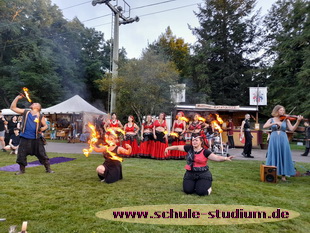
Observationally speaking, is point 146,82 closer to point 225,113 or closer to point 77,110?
point 77,110

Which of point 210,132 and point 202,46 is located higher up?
point 202,46

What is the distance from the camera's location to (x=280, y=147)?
6145 mm

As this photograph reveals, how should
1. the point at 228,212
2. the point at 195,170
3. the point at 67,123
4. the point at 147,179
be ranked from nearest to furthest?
the point at 228,212
the point at 195,170
the point at 147,179
the point at 67,123

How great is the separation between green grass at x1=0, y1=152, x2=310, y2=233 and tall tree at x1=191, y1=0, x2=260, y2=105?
71.2ft

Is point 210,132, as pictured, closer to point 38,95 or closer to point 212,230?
point 212,230

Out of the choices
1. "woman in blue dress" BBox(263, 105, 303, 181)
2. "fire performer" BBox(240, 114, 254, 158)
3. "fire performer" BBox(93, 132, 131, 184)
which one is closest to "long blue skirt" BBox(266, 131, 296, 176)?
"woman in blue dress" BBox(263, 105, 303, 181)

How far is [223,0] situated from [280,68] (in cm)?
1195

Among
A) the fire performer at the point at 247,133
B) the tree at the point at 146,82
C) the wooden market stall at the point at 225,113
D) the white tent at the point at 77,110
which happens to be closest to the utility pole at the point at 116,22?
the tree at the point at 146,82

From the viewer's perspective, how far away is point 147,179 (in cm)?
583

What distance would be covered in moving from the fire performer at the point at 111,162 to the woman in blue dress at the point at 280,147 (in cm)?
370

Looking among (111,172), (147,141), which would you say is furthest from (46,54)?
(111,172)

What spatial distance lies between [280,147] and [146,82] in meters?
9.11

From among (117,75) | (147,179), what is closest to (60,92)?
(117,75)

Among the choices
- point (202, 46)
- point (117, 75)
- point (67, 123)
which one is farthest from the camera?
point (202, 46)
